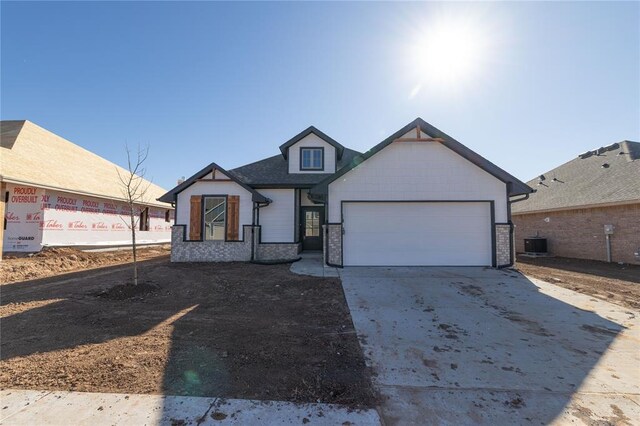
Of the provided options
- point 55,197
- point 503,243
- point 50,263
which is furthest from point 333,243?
point 55,197

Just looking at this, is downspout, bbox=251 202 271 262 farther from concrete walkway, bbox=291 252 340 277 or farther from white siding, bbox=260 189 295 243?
concrete walkway, bbox=291 252 340 277

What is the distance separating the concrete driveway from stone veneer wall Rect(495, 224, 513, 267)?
2534mm

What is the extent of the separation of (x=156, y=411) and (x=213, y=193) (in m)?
10.2

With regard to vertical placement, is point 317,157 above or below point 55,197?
above

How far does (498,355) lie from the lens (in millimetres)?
3953

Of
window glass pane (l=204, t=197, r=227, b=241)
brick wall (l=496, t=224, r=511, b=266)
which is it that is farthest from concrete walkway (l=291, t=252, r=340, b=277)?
brick wall (l=496, t=224, r=511, b=266)

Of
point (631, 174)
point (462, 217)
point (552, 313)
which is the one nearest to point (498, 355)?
point (552, 313)

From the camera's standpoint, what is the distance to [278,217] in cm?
1284

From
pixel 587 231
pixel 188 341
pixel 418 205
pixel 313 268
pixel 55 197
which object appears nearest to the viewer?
pixel 188 341

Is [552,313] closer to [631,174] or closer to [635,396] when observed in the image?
[635,396]

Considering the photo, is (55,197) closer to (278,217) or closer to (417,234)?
(278,217)

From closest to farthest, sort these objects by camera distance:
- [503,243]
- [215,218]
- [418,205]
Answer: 1. [503,243]
2. [418,205]
3. [215,218]

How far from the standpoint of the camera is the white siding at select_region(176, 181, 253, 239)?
12.0 meters

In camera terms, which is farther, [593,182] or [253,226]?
[593,182]
